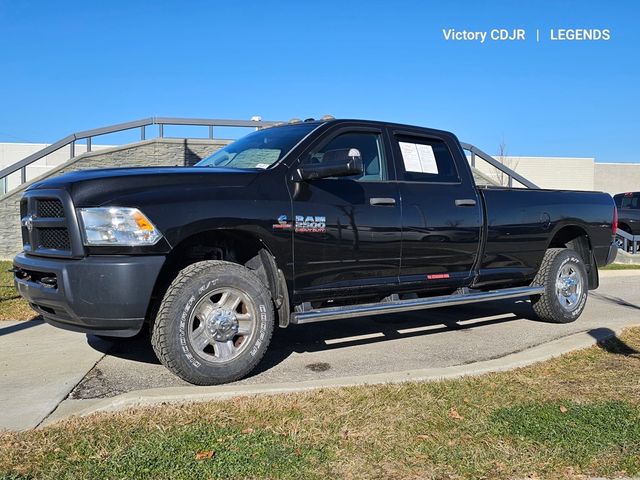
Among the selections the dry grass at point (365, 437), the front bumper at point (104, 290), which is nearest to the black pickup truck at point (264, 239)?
the front bumper at point (104, 290)

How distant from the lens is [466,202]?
19.1ft

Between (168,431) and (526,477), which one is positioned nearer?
(526,477)

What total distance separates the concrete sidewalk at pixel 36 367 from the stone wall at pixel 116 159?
658 centimetres

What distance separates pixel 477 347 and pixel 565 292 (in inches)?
74.7

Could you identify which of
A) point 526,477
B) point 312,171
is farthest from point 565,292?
point 526,477

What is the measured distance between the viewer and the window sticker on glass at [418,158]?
563cm

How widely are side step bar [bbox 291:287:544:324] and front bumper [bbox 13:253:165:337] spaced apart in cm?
122

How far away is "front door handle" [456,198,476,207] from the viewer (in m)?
5.75

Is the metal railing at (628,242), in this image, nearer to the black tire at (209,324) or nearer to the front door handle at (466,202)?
the front door handle at (466,202)

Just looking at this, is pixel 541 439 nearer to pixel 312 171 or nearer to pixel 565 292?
pixel 312 171

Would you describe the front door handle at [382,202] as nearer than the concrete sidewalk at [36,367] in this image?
No

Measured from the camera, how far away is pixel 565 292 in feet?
23.0

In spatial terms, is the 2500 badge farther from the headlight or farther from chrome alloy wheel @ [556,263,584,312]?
chrome alloy wheel @ [556,263,584,312]

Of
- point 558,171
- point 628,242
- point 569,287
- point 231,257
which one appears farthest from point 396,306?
point 558,171
